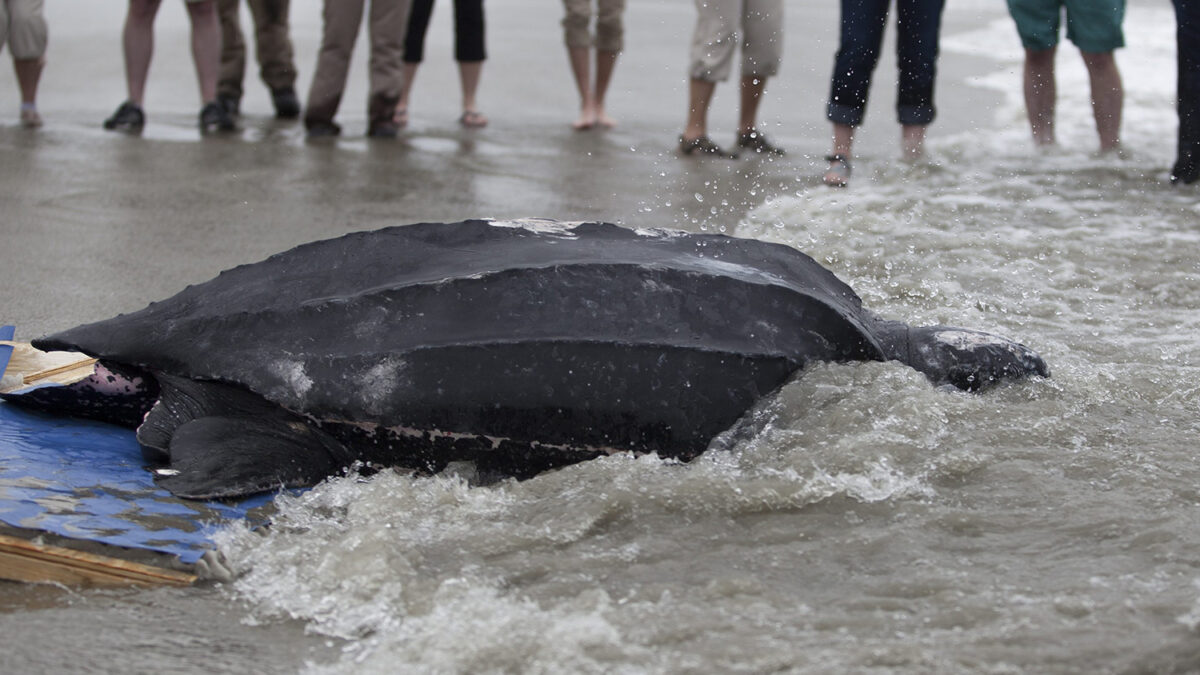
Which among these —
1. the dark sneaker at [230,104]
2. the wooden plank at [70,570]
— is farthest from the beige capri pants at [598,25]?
the wooden plank at [70,570]

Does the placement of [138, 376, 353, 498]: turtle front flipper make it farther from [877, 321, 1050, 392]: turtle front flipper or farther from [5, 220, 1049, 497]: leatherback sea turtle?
[877, 321, 1050, 392]: turtle front flipper

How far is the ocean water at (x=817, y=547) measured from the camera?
1.43 meters

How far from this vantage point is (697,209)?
3.98 m

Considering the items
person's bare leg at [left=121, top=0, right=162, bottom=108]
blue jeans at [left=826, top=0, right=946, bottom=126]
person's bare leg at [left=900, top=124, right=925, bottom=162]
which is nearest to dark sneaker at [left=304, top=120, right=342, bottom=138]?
person's bare leg at [left=121, top=0, right=162, bottom=108]

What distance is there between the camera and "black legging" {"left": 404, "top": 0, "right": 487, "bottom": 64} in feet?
18.3

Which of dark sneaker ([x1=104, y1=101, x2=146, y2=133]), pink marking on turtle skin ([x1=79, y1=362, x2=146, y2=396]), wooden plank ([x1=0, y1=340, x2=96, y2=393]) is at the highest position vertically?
dark sneaker ([x1=104, y1=101, x2=146, y2=133])

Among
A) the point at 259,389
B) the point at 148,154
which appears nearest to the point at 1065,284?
the point at 259,389

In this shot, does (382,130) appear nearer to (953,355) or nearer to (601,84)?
(601,84)

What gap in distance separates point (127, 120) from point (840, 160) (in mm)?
2831

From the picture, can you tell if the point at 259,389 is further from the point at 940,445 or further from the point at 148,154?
the point at 148,154

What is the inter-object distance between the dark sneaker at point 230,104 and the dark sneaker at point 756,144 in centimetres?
214

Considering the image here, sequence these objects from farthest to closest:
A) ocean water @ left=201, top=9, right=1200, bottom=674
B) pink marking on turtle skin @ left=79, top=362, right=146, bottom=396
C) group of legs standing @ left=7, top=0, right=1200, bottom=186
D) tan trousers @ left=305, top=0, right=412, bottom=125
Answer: tan trousers @ left=305, top=0, right=412, bottom=125 → group of legs standing @ left=7, top=0, right=1200, bottom=186 → pink marking on turtle skin @ left=79, top=362, right=146, bottom=396 → ocean water @ left=201, top=9, right=1200, bottom=674

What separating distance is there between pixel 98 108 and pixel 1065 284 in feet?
13.7

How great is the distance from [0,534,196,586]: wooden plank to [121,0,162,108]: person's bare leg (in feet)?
12.6
